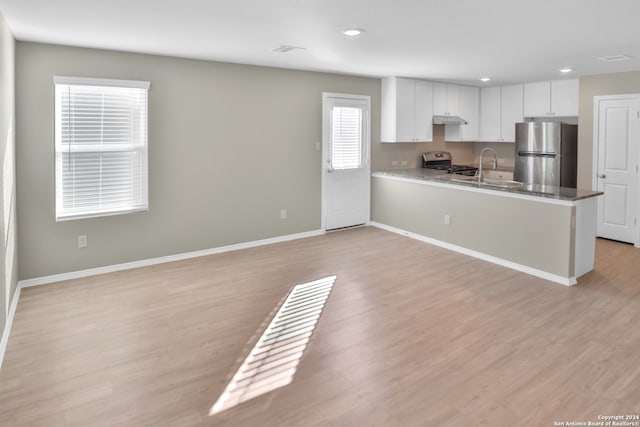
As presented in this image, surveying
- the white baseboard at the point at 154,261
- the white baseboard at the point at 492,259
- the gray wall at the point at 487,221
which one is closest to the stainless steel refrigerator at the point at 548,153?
the gray wall at the point at 487,221

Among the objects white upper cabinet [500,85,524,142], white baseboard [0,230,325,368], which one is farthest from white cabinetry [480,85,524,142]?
white baseboard [0,230,325,368]

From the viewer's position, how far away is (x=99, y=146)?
432cm

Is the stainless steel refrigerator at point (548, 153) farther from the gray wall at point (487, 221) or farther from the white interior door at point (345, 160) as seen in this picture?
the white interior door at point (345, 160)

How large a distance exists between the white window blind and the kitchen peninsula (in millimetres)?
612

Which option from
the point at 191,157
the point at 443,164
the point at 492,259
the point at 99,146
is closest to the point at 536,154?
the point at 443,164

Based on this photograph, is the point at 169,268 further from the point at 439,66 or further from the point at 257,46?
the point at 439,66

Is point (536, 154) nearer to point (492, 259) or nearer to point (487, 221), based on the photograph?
point (487, 221)

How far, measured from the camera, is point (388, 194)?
6523 mm

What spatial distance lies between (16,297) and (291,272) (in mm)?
2507

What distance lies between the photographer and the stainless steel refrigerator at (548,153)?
6109 mm

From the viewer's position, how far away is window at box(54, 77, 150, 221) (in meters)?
4.15

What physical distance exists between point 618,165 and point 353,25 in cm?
442

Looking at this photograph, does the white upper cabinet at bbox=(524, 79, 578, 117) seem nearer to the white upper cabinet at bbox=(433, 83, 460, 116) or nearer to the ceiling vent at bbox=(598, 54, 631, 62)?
the white upper cabinet at bbox=(433, 83, 460, 116)

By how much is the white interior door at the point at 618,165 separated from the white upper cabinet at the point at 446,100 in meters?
2.05
